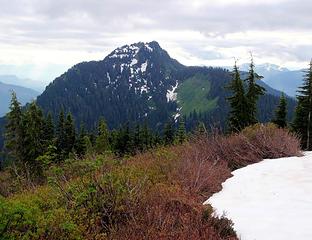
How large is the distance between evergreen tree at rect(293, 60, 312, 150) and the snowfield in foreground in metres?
29.0

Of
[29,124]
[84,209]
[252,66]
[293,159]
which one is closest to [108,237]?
[84,209]

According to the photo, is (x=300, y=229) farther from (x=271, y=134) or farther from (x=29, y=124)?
(x=29, y=124)

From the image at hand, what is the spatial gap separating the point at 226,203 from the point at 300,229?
212cm

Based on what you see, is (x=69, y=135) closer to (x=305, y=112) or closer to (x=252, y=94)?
(x=252, y=94)

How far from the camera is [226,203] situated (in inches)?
348

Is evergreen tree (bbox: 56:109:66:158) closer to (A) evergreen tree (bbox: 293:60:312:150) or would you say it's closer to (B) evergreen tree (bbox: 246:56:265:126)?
(B) evergreen tree (bbox: 246:56:265:126)

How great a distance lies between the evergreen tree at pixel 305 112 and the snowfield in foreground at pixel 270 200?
2904cm

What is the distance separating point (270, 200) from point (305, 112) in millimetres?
34133

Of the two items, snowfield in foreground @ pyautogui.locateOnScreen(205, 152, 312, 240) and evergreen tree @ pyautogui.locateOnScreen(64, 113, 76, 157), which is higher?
snowfield in foreground @ pyautogui.locateOnScreen(205, 152, 312, 240)

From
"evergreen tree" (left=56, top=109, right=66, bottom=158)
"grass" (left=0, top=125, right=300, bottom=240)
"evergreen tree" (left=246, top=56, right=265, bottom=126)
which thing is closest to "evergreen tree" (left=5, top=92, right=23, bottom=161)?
"evergreen tree" (left=56, top=109, right=66, bottom=158)

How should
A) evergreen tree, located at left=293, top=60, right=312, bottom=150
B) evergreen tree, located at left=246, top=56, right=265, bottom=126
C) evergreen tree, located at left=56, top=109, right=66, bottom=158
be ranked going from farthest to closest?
1. evergreen tree, located at left=56, top=109, right=66, bottom=158
2. evergreen tree, located at left=246, top=56, right=265, bottom=126
3. evergreen tree, located at left=293, top=60, right=312, bottom=150

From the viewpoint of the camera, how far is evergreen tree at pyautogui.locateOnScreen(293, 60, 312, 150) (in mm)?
40125

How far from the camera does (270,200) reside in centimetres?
878

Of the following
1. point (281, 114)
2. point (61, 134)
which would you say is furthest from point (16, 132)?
point (281, 114)
